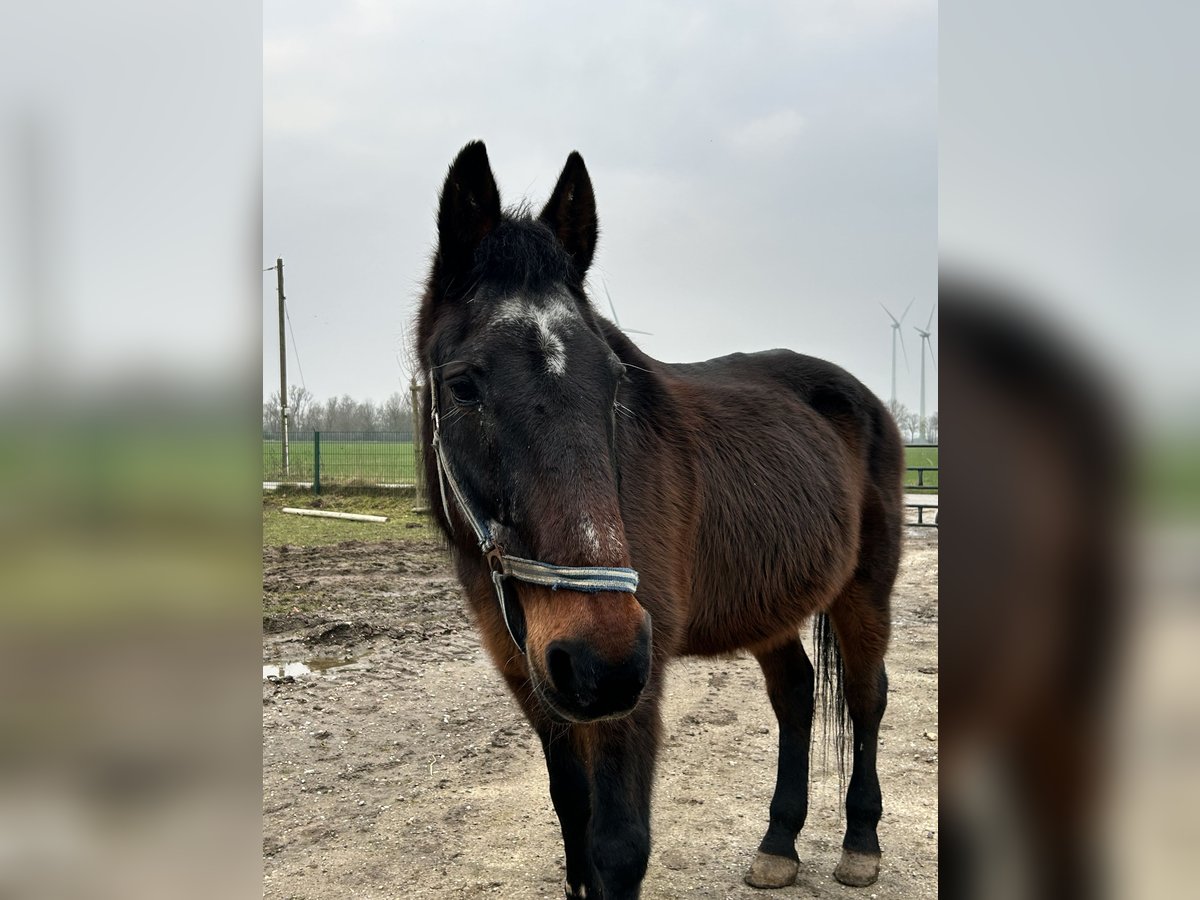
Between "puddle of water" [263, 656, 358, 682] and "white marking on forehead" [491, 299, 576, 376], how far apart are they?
15.8 feet

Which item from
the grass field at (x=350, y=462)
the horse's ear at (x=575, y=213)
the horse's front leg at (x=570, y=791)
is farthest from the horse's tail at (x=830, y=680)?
the grass field at (x=350, y=462)

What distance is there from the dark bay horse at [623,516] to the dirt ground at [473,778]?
1.37 feet

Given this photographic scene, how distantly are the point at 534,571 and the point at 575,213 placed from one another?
1493 millimetres

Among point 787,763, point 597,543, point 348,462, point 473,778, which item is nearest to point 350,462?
point 348,462

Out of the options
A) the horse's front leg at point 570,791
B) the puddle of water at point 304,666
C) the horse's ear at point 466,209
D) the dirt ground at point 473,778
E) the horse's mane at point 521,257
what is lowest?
the dirt ground at point 473,778

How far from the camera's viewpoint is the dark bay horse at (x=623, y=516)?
2.01 metres

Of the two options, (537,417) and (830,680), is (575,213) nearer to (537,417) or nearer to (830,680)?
(537,417)

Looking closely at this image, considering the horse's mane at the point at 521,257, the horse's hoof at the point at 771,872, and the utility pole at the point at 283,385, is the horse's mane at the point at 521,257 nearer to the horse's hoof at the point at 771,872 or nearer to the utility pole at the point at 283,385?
the horse's hoof at the point at 771,872

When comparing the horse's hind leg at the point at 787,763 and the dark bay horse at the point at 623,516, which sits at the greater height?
the dark bay horse at the point at 623,516
